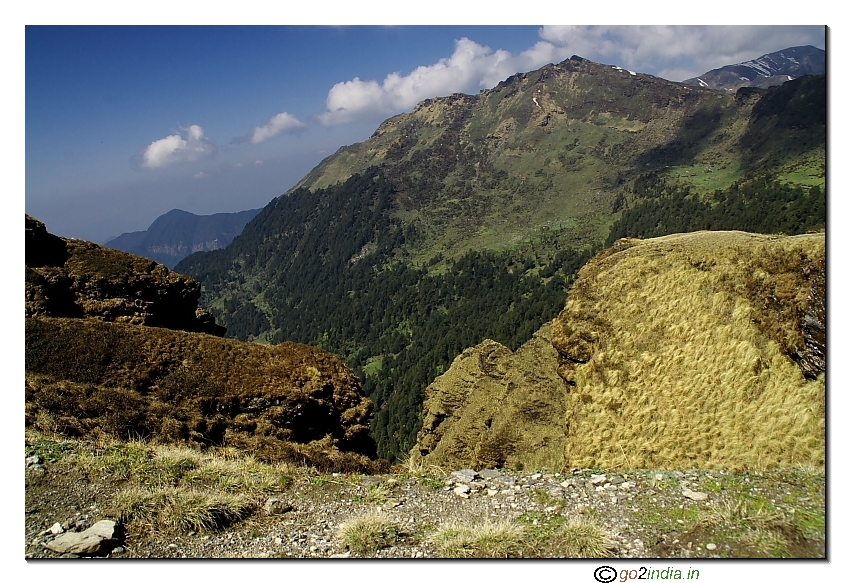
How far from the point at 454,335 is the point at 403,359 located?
→ 55.0 ft

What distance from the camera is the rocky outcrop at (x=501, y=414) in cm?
2047

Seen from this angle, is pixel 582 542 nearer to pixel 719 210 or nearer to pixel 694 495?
pixel 694 495

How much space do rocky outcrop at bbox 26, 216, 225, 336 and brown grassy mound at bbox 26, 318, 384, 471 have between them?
3.63 m

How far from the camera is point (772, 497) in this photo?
8.05m

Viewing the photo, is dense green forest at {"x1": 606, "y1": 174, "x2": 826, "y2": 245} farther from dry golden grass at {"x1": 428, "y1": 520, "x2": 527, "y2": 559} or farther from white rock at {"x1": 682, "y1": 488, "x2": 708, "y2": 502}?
dry golden grass at {"x1": 428, "y1": 520, "x2": 527, "y2": 559}

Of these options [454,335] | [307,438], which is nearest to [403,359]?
[454,335]

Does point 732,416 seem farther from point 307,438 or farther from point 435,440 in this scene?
point 435,440

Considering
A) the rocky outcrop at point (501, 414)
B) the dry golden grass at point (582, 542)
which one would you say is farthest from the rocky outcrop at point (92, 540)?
the rocky outcrop at point (501, 414)

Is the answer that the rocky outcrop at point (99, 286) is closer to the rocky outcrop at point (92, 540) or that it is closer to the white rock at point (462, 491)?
the rocky outcrop at point (92, 540)

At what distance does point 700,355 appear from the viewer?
1383 cm

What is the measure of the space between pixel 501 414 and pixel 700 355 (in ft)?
35.8

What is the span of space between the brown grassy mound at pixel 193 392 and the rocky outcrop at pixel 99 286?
3.63 meters

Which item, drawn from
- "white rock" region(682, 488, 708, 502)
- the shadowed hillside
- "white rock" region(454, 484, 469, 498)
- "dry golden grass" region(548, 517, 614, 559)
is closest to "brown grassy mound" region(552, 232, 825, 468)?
"white rock" region(682, 488, 708, 502)

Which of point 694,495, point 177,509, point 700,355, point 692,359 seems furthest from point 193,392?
point 700,355
